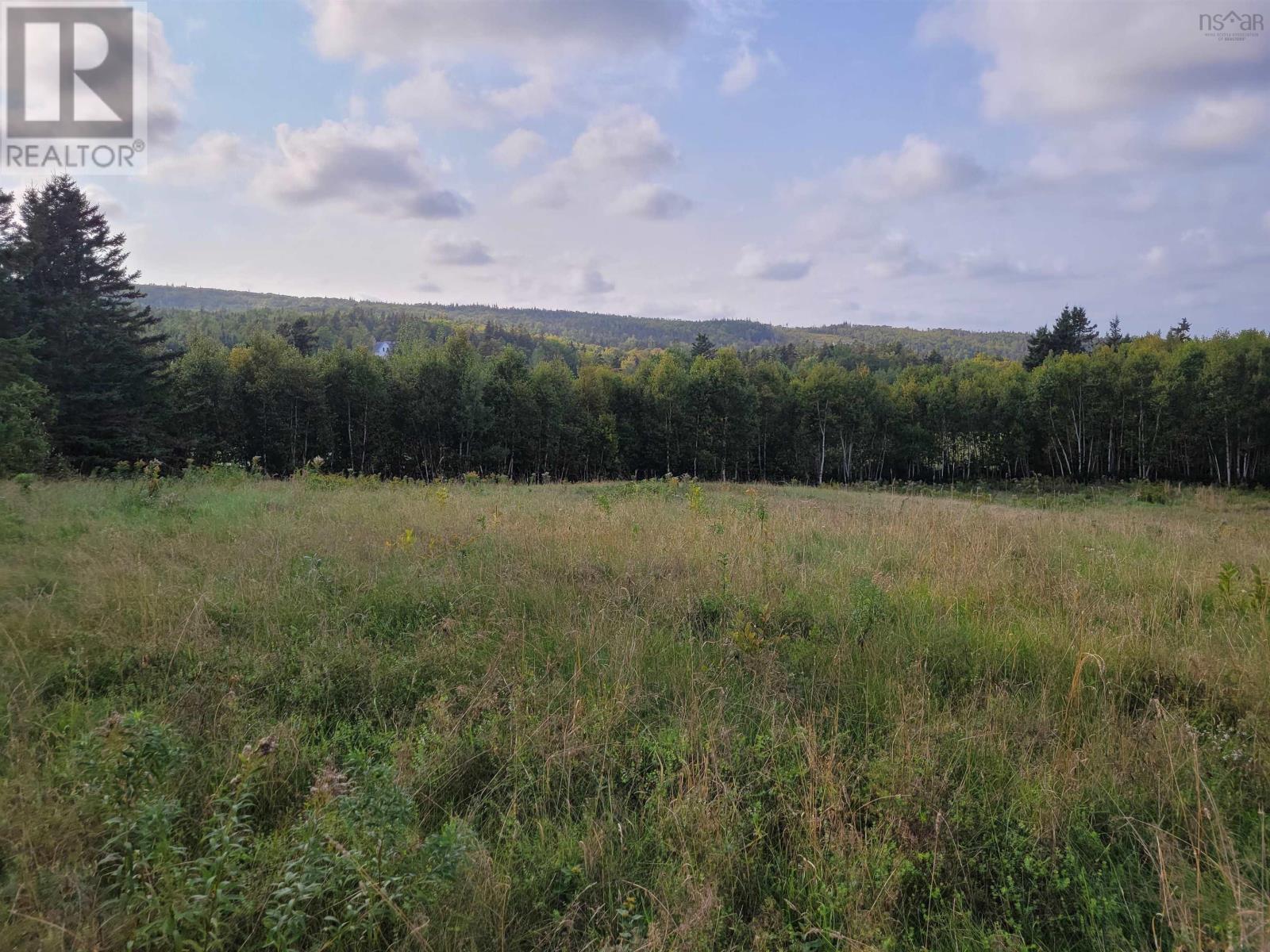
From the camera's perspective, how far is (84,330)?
28500 millimetres

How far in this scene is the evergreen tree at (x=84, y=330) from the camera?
90.2 feet

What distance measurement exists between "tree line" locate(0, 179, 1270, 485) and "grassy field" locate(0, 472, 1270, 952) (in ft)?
67.0

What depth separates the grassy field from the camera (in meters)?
2.03

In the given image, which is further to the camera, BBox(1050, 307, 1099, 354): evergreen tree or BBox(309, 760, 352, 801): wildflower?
BBox(1050, 307, 1099, 354): evergreen tree

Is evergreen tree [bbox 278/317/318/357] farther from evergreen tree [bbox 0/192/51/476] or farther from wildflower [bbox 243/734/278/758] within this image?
wildflower [bbox 243/734/278/758]

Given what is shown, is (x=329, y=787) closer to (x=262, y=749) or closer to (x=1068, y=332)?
(x=262, y=749)

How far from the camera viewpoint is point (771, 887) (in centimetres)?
223

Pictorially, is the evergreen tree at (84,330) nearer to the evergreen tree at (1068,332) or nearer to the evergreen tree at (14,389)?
the evergreen tree at (14,389)

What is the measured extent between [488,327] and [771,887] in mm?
134725

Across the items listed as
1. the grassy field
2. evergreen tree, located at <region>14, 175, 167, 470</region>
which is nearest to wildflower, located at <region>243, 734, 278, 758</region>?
the grassy field

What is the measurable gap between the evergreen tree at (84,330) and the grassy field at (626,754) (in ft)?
101

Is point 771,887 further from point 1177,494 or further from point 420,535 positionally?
point 1177,494

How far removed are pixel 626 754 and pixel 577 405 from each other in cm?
4890

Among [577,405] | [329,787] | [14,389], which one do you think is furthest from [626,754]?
[577,405]
